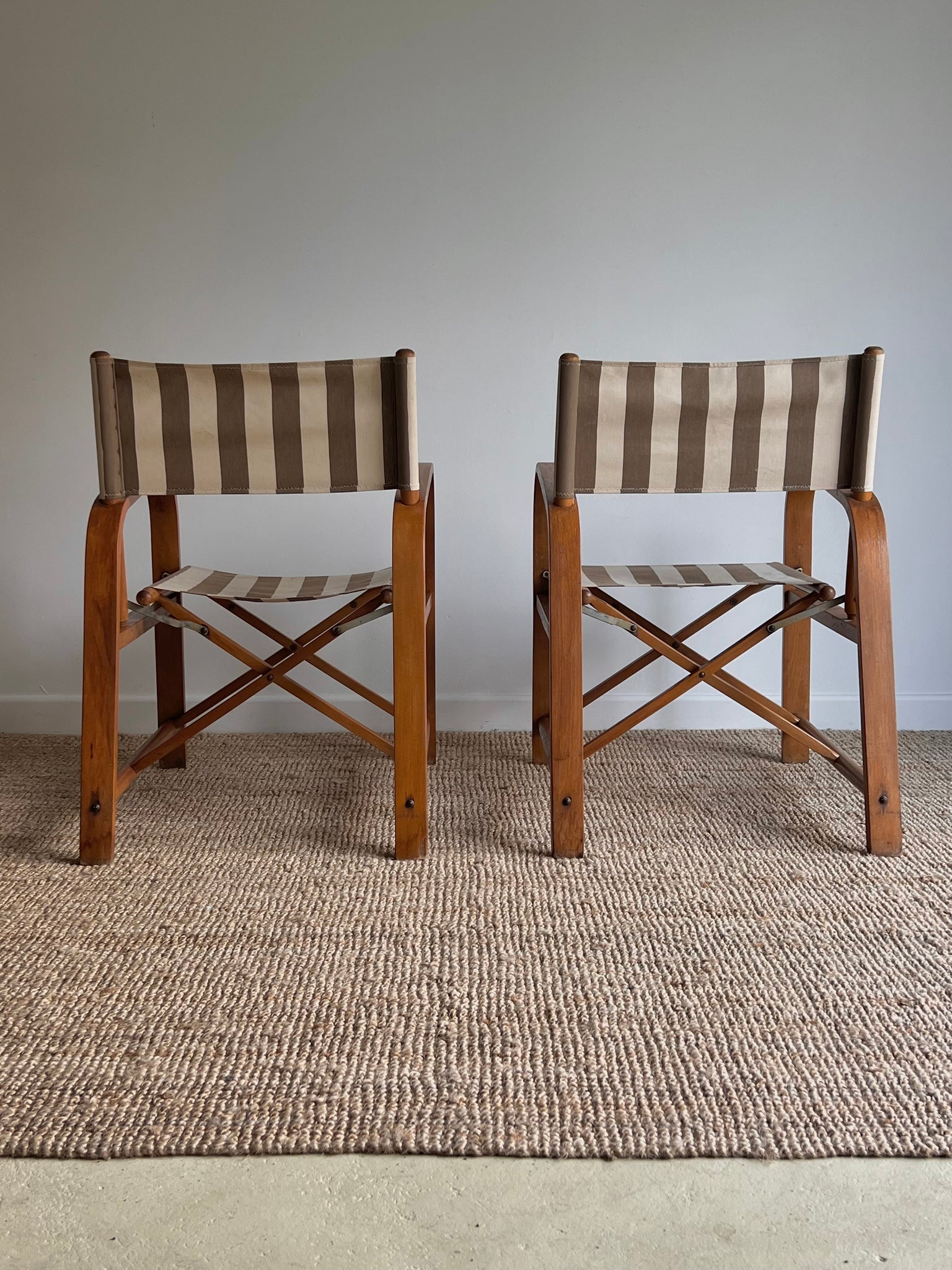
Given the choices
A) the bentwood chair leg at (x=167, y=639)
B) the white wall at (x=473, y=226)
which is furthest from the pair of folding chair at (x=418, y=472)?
the white wall at (x=473, y=226)

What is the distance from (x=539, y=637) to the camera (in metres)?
2.29

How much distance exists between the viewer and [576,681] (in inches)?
69.8

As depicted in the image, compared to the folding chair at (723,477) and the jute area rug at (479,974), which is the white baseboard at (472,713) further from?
the folding chair at (723,477)

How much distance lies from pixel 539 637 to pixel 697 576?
1.48 feet

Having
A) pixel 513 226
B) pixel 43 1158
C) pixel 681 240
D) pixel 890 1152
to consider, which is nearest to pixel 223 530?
pixel 513 226

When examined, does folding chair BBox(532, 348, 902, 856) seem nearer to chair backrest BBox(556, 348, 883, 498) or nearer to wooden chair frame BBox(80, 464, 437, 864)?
chair backrest BBox(556, 348, 883, 498)

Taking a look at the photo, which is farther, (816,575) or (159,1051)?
(816,575)

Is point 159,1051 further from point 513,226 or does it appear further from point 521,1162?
point 513,226

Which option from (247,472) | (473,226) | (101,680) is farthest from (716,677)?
(473,226)

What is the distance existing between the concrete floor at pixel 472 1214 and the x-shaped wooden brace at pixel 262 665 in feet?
2.85

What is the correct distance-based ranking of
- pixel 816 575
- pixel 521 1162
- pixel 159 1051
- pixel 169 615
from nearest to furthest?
pixel 521 1162
pixel 159 1051
pixel 169 615
pixel 816 575

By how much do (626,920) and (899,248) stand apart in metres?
1.80

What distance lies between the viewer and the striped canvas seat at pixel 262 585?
187 centimetres

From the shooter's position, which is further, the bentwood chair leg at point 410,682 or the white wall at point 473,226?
the white wall at point 473,226
